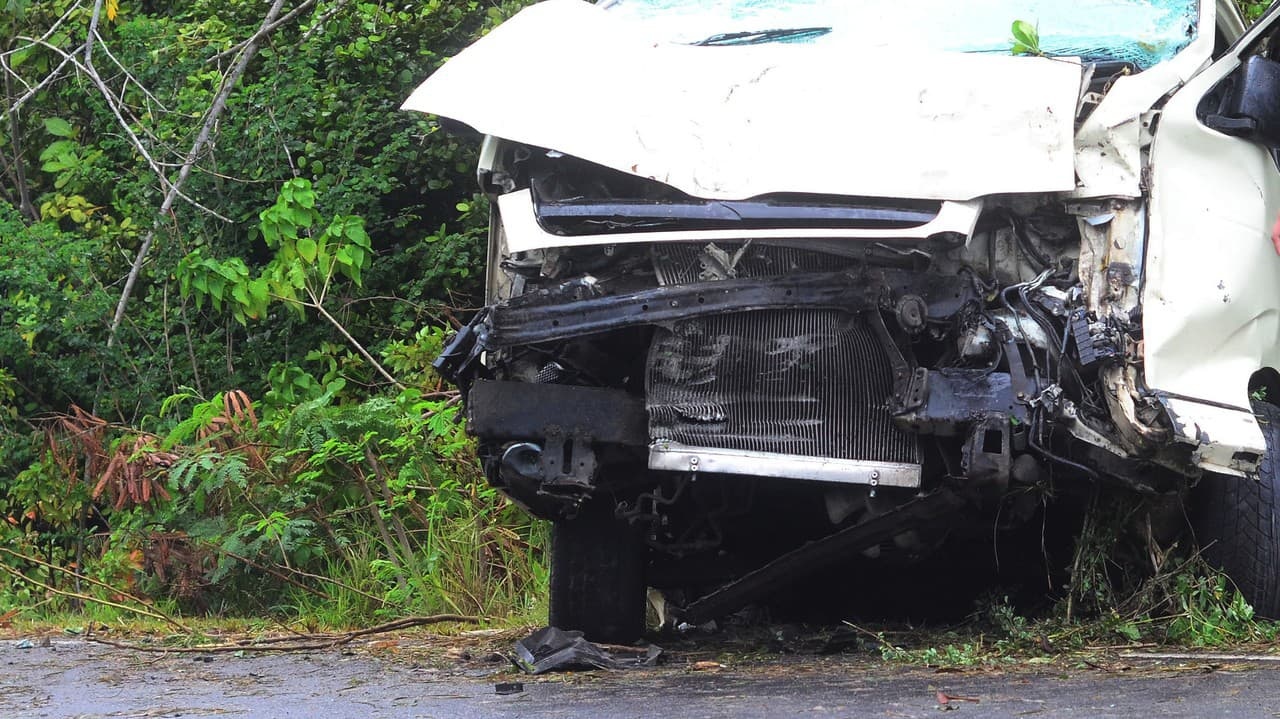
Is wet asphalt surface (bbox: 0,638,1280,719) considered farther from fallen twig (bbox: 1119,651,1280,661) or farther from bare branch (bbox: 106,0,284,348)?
bare branch (bbox: 106,0,284,348)

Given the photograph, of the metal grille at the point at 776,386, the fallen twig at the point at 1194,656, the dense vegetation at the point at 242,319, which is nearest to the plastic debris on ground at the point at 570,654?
the metal grille at the point at 776,386

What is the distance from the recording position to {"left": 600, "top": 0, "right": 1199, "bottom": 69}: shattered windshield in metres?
4.57

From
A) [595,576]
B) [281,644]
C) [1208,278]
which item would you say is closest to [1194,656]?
[1208,278]

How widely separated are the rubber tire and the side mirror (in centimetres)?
80

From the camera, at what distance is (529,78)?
403cm

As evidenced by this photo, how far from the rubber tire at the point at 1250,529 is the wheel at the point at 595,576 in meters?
1.56

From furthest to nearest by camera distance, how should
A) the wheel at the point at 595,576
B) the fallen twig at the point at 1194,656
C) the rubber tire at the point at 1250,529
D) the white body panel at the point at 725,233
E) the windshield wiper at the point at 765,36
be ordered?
the windshield wiper at the point at 765,36
the wheel at the point at 595,576
the rubber tire at the point at 1250,529
the fallen twig at the point at 1194,656
the white body panel at the point at 725,233

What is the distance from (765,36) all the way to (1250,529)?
2003 millimetres

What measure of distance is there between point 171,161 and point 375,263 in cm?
125

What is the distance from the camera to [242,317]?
7.32 metres

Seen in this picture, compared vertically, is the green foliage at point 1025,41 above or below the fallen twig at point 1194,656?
above

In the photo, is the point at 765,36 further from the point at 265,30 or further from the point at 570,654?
the point at 265,30

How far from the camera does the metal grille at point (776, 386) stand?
3.85 meters

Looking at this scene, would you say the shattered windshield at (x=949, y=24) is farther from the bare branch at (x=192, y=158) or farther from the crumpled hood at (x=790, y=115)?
the bare branch at (x=192, y=158)
